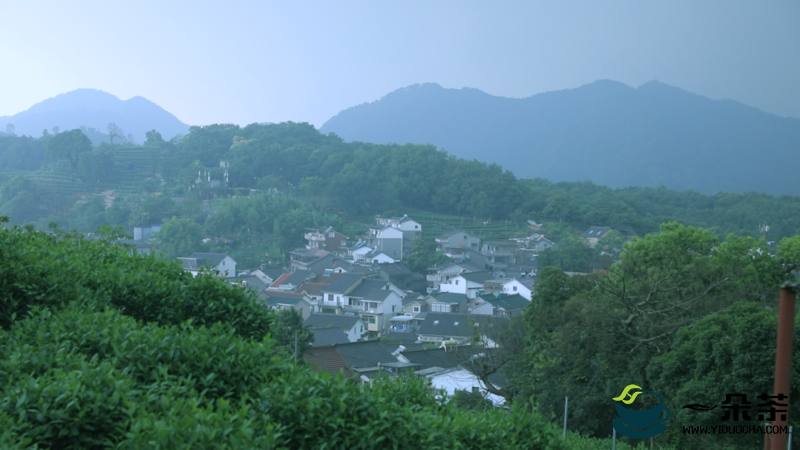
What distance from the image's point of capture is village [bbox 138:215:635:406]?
10128 mm

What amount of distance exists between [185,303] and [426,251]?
24467mm

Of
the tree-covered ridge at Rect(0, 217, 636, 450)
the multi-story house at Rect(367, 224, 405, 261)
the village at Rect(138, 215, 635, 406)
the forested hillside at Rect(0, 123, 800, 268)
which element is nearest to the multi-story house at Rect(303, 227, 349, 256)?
the village at Rect(138, 215, 635, 406)

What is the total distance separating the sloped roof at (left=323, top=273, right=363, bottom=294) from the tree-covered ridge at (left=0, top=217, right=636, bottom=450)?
647 inches

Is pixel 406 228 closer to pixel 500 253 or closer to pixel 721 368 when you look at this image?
pixel 500 253

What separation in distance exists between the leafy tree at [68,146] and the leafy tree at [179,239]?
13.3m

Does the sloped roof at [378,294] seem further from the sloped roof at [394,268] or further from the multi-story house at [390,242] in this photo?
the multi-story house at [390,242]

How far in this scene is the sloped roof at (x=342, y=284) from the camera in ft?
64.6

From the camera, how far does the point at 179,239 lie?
23750 mm

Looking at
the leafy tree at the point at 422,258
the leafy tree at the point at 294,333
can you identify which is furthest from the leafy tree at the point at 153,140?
the leafy tree at the point at 294,333

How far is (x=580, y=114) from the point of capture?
85.8m

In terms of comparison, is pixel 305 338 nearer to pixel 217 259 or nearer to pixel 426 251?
pixel 217 259

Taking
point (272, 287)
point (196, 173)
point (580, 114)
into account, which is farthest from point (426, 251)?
point (580, 114)

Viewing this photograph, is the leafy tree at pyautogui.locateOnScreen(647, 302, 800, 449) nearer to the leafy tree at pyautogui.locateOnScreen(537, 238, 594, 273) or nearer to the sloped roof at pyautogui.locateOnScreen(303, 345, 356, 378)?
the sloped roof at pyautogui.locateOnScreen(303, 345, 356, 378)

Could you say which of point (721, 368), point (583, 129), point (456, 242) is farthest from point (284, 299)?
point (583, 129)
